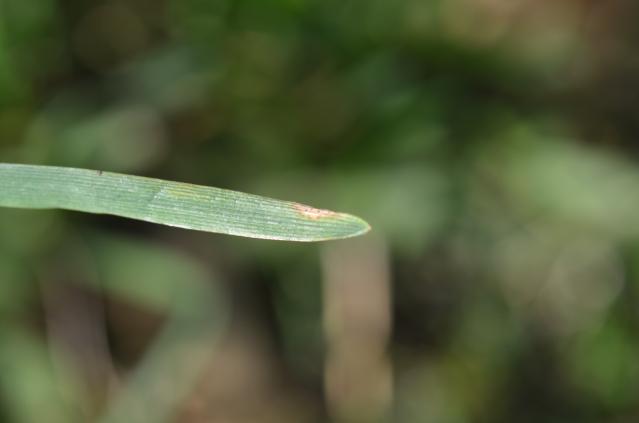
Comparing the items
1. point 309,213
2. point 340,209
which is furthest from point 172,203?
point 340,209

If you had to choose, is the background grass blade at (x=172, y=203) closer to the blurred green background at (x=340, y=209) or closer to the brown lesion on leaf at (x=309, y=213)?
the brown lesion on leaf at (x=309, y=213)

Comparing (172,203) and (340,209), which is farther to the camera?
(340,209)

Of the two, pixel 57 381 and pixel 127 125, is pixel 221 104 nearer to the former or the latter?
pixel 127 125

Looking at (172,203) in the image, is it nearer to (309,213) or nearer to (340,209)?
(309,213)

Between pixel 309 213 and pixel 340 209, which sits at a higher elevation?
pixel 309 213

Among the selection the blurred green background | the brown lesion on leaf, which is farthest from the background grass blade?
the blurred green background

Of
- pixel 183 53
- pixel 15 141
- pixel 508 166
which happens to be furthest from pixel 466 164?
pixel 15 141
